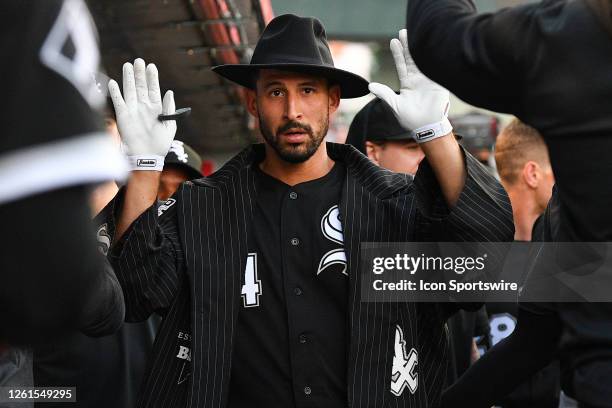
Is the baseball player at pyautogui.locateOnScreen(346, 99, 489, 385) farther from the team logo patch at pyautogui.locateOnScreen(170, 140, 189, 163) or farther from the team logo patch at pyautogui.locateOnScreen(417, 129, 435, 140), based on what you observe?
the team logo patch at pyautogui.locateOnScreen(417, 129, 435, 140)

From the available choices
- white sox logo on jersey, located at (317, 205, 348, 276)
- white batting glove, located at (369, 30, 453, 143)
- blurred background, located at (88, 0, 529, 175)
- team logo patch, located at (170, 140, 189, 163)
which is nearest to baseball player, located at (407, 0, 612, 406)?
white batting glove, located at (369, 30, 453, 143)

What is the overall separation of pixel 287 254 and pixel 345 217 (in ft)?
0.78

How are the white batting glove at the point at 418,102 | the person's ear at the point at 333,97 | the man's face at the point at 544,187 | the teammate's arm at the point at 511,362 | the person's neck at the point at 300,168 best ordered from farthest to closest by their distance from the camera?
1. the man's face at the point at 544,187
2. the person's ear at the point at 333,97
3. the person's neck at the point at 300,168
4. the white batting glove at the point at 418,102
5. the teammate's arm at the point at 511,362

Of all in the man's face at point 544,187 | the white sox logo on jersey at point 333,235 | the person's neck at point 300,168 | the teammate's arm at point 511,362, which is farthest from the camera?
the man's face at point 544,187

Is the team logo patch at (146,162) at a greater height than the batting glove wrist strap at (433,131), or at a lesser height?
lesser

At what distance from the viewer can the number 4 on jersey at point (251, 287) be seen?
3.43 metres

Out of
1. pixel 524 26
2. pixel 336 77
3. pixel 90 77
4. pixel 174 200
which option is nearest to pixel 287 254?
pixel 174 200

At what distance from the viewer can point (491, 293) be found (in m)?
3.76

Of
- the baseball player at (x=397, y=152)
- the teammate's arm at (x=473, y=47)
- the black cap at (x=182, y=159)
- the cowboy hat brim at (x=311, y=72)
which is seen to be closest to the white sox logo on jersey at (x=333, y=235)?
the cowboy hat brim at (x=311, y=72)

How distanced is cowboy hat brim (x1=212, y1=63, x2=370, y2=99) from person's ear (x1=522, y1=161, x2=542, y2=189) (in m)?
1.58

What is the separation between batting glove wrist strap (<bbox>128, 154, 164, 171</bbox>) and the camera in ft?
11.6

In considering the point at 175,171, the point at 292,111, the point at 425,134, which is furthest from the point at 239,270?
the point at 175,171

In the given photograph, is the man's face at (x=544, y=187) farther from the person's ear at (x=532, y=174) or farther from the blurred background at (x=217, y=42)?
the blurred background at (x=217, y=42)

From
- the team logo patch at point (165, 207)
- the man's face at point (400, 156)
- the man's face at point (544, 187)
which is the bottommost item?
the team logo patch at point (165, 207)
